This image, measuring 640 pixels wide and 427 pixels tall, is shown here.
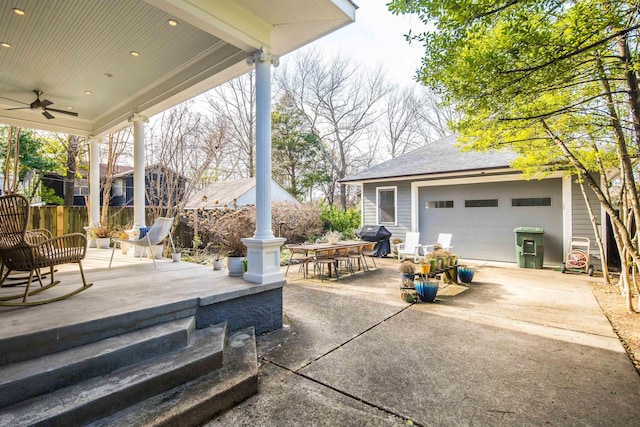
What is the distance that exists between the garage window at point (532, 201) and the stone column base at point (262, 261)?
265 inches

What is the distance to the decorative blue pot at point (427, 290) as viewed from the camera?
14.6 feet

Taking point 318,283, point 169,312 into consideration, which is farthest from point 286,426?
point 318,283

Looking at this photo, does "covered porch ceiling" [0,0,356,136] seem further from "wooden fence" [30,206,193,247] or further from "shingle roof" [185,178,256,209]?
"shingle roof" [185,178,256,209]

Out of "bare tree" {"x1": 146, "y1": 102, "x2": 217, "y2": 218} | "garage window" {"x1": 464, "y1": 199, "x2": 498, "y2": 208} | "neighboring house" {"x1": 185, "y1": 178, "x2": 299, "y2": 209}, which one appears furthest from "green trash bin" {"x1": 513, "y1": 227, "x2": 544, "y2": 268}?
"neighboring house" {"x1": 185, "y1": 178, "x2": 299, "y2": 209}

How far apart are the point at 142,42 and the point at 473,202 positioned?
795 centimetres

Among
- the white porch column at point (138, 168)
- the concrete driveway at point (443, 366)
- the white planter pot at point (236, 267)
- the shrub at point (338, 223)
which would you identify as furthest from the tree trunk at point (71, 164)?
the concrete driveway at point (443, 366)

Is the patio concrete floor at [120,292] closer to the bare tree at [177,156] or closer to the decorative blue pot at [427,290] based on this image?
the decorative blue pot at [427,290]

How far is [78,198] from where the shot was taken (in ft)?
54.3

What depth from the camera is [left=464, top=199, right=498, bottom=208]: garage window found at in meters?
7.83

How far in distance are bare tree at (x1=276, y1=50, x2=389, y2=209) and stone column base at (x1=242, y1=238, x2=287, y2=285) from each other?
578 inches

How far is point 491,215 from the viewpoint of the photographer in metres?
7.85

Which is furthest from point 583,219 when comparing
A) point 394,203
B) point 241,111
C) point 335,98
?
point 241,111

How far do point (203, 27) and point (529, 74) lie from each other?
3.24 m

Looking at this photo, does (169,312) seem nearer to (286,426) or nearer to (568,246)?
(286,426)
